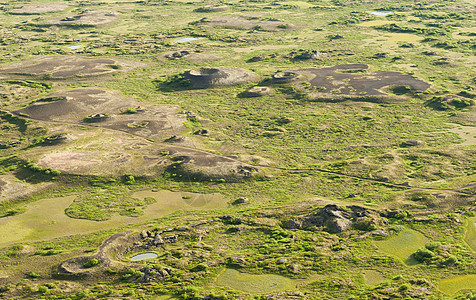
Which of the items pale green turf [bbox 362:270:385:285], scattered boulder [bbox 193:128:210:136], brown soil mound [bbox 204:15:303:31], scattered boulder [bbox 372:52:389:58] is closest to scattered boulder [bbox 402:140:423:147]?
scattered boulder [bbox 193:128:210:136]

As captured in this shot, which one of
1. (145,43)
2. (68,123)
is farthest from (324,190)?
(145,43)

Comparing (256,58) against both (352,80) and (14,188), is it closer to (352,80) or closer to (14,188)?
(352,80)

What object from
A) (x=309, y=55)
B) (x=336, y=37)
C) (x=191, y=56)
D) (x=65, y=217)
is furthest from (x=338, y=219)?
(x=336, y=37)

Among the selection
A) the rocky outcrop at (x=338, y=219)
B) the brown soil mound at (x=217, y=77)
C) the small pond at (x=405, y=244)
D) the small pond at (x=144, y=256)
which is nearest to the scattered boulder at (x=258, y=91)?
the brown soil mound at (x=217, y=77)

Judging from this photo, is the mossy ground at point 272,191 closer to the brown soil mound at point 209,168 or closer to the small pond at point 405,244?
the small pond at point 405,244

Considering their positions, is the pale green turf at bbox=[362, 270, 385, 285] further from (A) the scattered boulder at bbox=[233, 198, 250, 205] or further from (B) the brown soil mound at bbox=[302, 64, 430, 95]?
(B) the brown soil mound at bbox=[302, 64, 430, 95]
